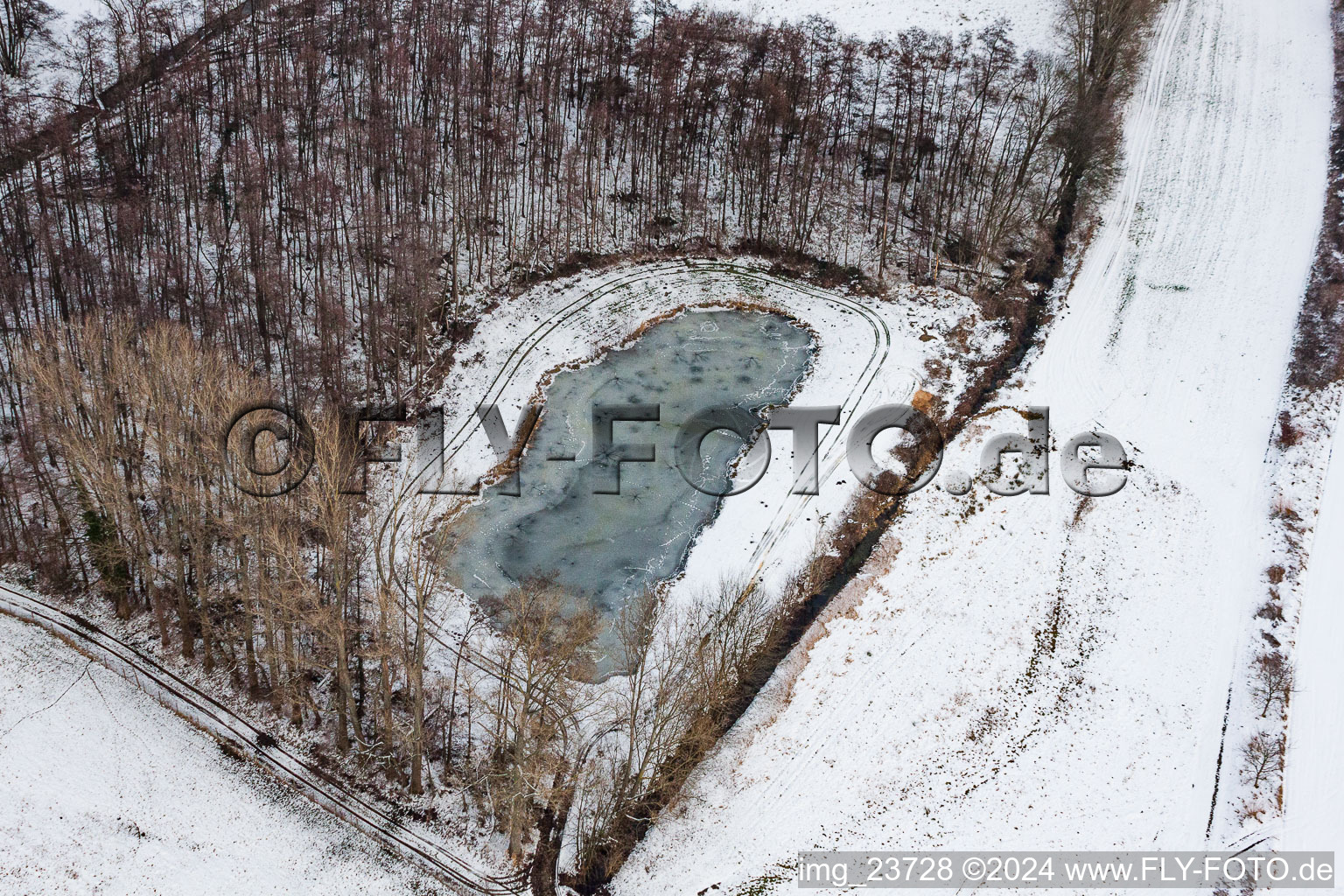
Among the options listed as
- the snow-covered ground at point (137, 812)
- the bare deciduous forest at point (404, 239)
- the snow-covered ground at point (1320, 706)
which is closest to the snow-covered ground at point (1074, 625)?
the snow-covered ground at point (1320, 706)

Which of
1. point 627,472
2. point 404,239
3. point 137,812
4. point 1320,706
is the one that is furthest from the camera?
point 404,239

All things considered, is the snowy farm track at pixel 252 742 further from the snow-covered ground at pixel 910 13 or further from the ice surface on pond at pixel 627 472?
the snow-covered ground at pixel 910 13

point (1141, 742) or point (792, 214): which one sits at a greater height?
point (792, 214)

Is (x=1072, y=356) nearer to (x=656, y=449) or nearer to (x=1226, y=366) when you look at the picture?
(x=1226, y=366)

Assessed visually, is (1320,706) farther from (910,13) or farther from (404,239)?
(910,13)

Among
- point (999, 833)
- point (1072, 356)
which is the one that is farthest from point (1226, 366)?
point (999, 833)

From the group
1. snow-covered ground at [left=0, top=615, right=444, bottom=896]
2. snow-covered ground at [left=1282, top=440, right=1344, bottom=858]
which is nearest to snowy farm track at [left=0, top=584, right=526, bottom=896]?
snow-covered ground at [left=0, top=615, right=444, bottom=896]

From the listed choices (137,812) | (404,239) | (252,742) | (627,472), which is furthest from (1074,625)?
(404,239)
